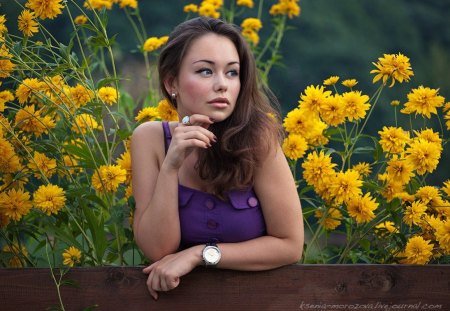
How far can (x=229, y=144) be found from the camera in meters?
2.23

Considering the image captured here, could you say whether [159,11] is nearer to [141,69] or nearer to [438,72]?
[141,69]

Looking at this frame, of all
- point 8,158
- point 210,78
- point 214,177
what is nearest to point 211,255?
point 214,177

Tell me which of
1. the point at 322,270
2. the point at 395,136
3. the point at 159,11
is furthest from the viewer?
the point at 159,11

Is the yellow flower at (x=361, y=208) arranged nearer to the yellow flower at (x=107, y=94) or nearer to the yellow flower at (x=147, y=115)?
the yellow flower at (x=147, y=115)

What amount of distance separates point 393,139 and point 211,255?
2.18ft

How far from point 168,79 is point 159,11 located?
741cm

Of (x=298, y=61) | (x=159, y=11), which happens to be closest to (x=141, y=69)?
(x=159, y=11)

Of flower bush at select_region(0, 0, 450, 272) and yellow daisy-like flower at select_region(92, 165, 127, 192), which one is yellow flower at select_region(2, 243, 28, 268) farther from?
yellow daisy-like flower at select_region(92, 165, 127, 192)

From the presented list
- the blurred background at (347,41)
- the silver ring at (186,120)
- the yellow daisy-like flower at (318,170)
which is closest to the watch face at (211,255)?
the silver ring at (186,120)

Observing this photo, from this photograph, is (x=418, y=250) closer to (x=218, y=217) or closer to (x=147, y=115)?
(x=218, y=217)

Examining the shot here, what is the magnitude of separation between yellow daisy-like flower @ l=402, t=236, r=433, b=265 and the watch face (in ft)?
1.83

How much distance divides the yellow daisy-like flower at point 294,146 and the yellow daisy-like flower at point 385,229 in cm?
31

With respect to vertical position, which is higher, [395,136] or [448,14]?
[448,14]

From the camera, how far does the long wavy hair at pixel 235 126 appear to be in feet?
7.20
